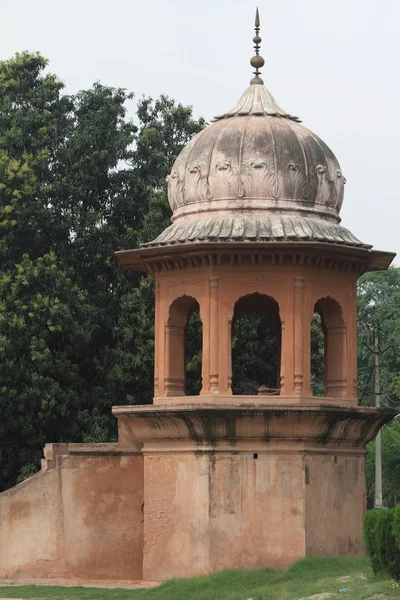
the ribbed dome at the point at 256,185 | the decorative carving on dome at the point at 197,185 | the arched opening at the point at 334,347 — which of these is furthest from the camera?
the arched opening at the point at 334,347

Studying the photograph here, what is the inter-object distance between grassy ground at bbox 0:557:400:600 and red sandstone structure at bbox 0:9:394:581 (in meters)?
0.48

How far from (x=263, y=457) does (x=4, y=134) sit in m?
12.5

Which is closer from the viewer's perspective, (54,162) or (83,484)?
(83,484)

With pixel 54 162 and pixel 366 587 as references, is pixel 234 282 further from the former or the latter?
pixel 54 162

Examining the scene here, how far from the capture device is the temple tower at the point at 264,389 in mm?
21016

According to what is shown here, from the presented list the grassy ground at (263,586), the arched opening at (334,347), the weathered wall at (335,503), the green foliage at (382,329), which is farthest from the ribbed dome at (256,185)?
the green foliage at (382,329)

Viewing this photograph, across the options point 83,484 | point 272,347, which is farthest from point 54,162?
point 83,484

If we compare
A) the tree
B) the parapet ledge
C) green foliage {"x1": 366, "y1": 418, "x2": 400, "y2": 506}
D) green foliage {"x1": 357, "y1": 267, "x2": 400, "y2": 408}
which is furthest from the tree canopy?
green foliage {"x1": 357, "y1": 267, "x2": 400, "y2": 408}

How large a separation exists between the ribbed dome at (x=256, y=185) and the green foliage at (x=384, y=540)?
15.3ft

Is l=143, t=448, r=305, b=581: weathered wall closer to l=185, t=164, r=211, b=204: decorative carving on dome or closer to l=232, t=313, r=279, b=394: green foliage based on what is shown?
l=185, t=164, r=211, b=204: decorative carving on dome

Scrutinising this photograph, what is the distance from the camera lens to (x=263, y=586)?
19953mm

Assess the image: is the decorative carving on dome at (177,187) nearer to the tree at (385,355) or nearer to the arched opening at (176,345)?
the arched opening at (176,345)

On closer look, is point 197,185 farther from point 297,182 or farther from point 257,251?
point 257,251

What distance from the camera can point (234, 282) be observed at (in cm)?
2158
